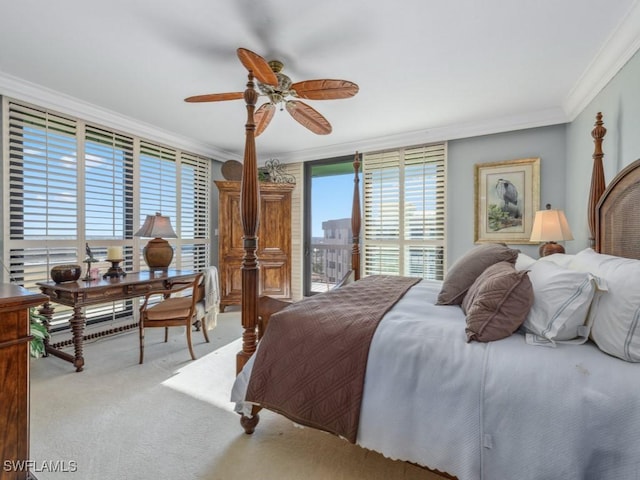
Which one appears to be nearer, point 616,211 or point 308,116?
point 616,211


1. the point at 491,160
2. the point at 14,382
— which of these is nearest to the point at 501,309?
the point at 14,382

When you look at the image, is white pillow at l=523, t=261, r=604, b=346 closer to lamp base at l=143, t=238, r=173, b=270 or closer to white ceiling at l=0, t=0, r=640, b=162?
white ceiling at l=0, t=0, r=640, b=162

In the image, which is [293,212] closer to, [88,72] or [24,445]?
[88,72]

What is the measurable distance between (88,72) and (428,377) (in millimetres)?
3268

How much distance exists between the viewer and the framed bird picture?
132 inches

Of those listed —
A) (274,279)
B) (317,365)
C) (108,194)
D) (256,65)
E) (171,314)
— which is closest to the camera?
(317,365)

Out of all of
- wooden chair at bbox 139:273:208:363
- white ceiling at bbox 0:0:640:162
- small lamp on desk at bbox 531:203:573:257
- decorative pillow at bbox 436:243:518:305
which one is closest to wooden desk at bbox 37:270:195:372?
wooden chair at bbox 139:273:208:363

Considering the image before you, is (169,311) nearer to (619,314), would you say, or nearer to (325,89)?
(325,89)

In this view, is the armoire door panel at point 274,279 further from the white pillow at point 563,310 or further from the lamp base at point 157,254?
the white pillow at point 563,310

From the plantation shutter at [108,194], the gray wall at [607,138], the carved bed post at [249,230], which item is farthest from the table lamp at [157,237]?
the gray wall at [607,138]

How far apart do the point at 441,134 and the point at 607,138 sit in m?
1.64

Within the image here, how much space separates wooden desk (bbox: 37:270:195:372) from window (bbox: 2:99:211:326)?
406mm

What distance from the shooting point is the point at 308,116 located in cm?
254

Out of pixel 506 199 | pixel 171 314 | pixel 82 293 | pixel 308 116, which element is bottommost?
pixel 171 314
